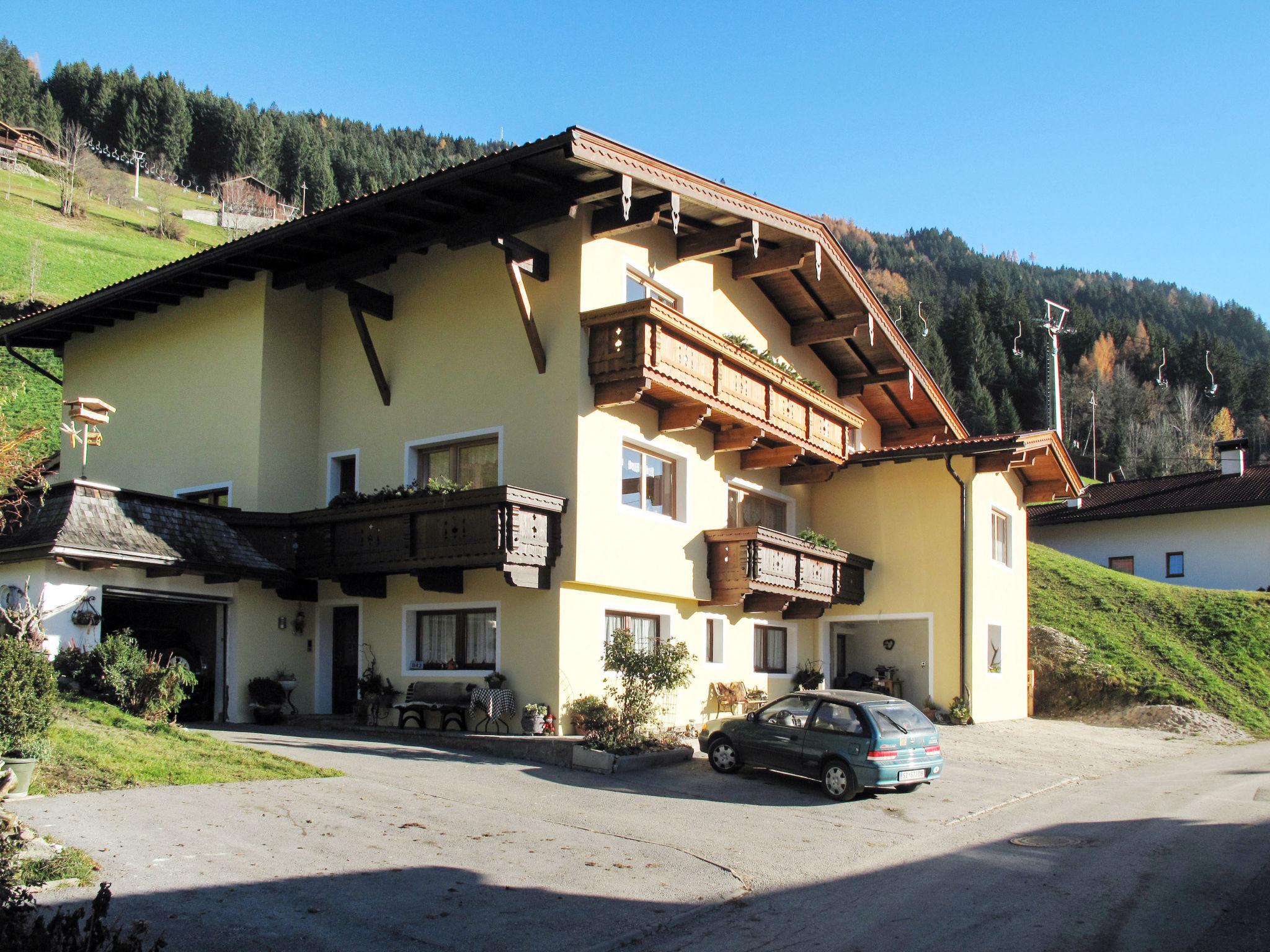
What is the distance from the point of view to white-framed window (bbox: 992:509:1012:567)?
2655 cm

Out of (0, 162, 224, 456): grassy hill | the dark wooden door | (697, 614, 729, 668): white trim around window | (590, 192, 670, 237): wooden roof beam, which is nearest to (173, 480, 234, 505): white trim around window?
the dark wooden door

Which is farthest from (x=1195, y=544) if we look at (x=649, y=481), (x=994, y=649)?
(x=649, y=481)

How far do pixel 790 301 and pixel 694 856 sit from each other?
53.8 ft

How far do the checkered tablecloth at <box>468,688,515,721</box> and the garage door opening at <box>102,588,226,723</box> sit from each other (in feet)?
17.1

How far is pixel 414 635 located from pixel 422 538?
2692 millimetres

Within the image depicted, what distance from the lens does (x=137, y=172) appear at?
98000mm

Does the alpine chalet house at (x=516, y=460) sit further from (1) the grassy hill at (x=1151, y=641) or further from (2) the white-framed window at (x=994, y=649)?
(1) the grassy hill at (x=1151, y=641)

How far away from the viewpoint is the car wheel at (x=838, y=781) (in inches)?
582

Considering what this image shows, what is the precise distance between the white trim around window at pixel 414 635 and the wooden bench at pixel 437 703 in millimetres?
199

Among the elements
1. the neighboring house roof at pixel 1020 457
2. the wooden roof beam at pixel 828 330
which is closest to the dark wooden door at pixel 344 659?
the neighboring house roof at pixel 1020 457

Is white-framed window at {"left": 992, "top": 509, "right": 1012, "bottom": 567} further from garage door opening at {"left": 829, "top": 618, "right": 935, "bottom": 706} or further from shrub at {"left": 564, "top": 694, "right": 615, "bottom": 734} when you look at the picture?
shrub at {"left": 564, "top": 694, "right": 615, "bottom": 734}

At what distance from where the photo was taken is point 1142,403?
92.2 m

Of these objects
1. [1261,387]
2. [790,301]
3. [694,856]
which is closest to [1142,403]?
[1261,387]

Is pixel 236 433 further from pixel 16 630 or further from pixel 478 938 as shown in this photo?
pixel 478 938
